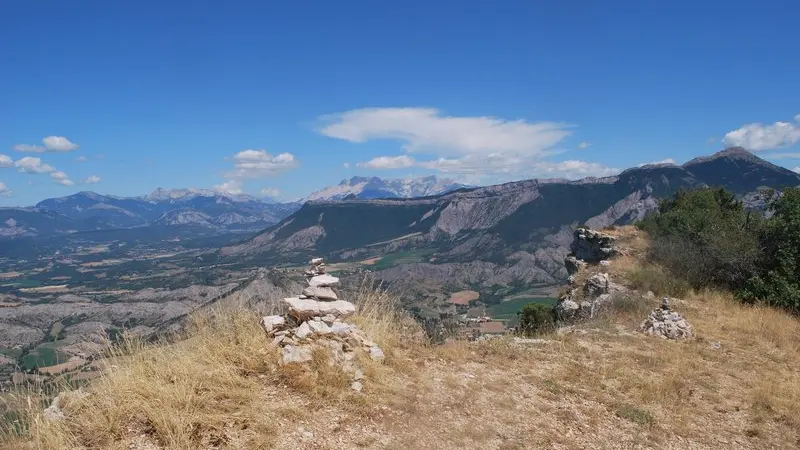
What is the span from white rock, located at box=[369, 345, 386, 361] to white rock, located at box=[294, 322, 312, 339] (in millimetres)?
1496

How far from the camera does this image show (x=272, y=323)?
10.0m

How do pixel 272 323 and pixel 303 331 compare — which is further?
pixel 272 323

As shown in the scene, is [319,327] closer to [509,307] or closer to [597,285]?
[597,285]

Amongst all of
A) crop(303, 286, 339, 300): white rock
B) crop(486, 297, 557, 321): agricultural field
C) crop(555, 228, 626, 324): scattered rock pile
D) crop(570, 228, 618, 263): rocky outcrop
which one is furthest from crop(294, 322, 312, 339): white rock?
crop(486, 297, 557, 321): agricultural field

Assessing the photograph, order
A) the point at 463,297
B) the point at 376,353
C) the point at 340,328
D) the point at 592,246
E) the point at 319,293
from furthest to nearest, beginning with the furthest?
the point at 463,297 → the point at 592,246 → the point at 319,293 → the point at 376,353 → the point at 340,328

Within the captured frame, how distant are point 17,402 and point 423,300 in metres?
153

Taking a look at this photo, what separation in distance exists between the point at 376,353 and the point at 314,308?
5.74 feet

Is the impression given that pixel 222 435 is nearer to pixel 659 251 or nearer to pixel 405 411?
pixel 405 411

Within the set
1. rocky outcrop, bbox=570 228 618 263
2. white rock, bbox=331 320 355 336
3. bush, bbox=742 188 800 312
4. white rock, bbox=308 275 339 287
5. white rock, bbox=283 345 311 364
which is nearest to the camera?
white rock, bbox=283 345 311 364

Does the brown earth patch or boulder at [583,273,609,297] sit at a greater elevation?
boulder at [583,273,609,297]

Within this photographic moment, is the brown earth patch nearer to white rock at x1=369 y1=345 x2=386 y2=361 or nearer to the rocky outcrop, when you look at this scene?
the rocky outcrop

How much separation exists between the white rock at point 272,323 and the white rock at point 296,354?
0.88 meters

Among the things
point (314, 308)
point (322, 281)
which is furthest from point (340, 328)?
point (322, 281)

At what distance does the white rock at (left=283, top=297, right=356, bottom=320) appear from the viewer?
10.2 meters
